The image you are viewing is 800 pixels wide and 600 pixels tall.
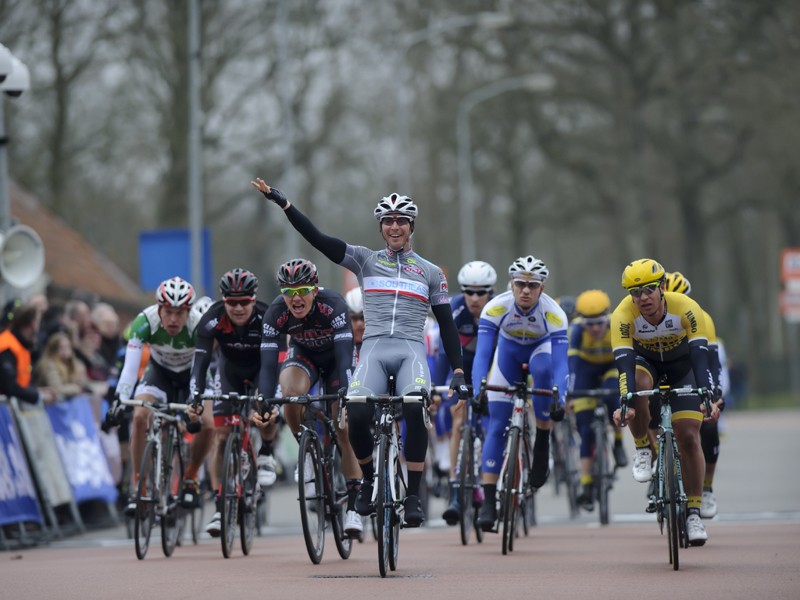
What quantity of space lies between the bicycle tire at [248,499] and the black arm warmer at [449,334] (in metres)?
2.45

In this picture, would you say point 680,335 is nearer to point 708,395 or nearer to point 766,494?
point 708,395

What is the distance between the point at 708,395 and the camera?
36.6 feet

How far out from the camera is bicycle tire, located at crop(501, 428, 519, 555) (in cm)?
1248

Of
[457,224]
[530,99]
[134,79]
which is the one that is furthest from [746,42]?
[457,224]

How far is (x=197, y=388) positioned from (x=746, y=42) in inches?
1069

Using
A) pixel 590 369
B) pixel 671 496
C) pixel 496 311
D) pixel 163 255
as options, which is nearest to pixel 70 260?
pixel 163 255

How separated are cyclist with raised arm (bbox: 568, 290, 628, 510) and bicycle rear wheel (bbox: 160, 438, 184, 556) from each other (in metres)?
4.10

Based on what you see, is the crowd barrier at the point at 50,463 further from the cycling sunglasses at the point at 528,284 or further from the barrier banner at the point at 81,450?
the cycling sunglasses at the point at 528,284

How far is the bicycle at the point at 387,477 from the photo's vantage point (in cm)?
1033

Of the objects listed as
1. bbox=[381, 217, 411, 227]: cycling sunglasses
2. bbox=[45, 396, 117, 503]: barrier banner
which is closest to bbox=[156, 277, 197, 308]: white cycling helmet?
bbox=[381, 217, 411, 227]: cycling sunglasses

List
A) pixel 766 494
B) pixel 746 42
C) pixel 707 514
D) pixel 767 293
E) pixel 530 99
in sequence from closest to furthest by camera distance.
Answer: pixel 707 514 < pixel 766 494 < pixel 746 42 < pixel 530 99 < pixel 767 293

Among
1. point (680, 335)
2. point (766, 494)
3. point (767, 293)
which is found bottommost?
point (766, 494)

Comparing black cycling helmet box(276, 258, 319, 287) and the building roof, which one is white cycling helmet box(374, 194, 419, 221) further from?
the building roof

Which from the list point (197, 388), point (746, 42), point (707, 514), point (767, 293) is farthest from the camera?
point (767, 293)
